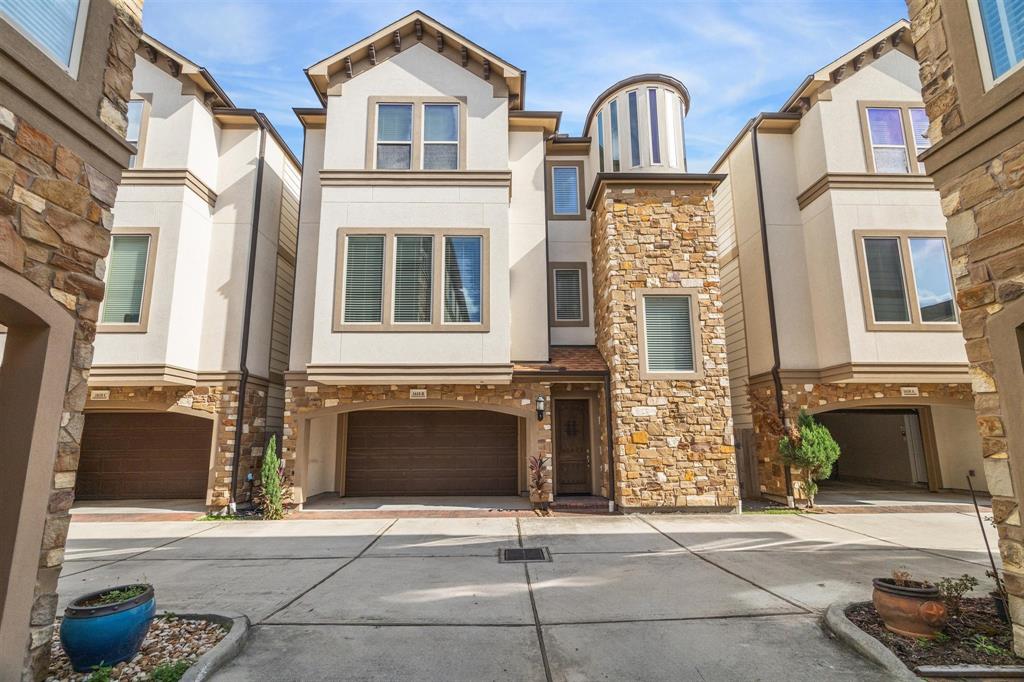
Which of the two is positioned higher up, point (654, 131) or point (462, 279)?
point (654, 131)

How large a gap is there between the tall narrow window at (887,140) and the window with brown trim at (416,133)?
9.14m

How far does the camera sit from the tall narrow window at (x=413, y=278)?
9609 mm

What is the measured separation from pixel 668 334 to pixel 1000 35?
6804 millimetres

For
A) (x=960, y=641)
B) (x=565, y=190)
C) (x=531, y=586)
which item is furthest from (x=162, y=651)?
(x=565, y=190)

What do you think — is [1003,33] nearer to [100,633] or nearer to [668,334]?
[668,334]

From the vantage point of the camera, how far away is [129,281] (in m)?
9.76

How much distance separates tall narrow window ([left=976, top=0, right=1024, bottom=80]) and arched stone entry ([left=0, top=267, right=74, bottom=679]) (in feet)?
23.8

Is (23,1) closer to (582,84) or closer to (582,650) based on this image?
(582,650)

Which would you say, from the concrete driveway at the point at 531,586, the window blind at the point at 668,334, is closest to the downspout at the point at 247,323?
the concrete driveway at the point at 531,586

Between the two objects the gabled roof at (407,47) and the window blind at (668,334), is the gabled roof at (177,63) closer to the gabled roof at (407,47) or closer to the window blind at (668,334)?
the gabled roof at (407,47)

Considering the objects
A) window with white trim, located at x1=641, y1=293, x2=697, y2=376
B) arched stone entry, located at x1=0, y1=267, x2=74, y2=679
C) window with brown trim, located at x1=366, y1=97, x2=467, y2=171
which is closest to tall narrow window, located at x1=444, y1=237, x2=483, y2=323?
window with brown trim, located at x1=366, y1=97, x2=467, y2=171

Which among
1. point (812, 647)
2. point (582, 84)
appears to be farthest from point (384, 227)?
point (812, 647)

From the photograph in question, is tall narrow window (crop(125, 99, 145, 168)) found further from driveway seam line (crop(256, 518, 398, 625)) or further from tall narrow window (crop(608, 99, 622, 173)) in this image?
tall narrow window (crop(608, 99, 622, 173))

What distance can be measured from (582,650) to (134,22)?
649cm
